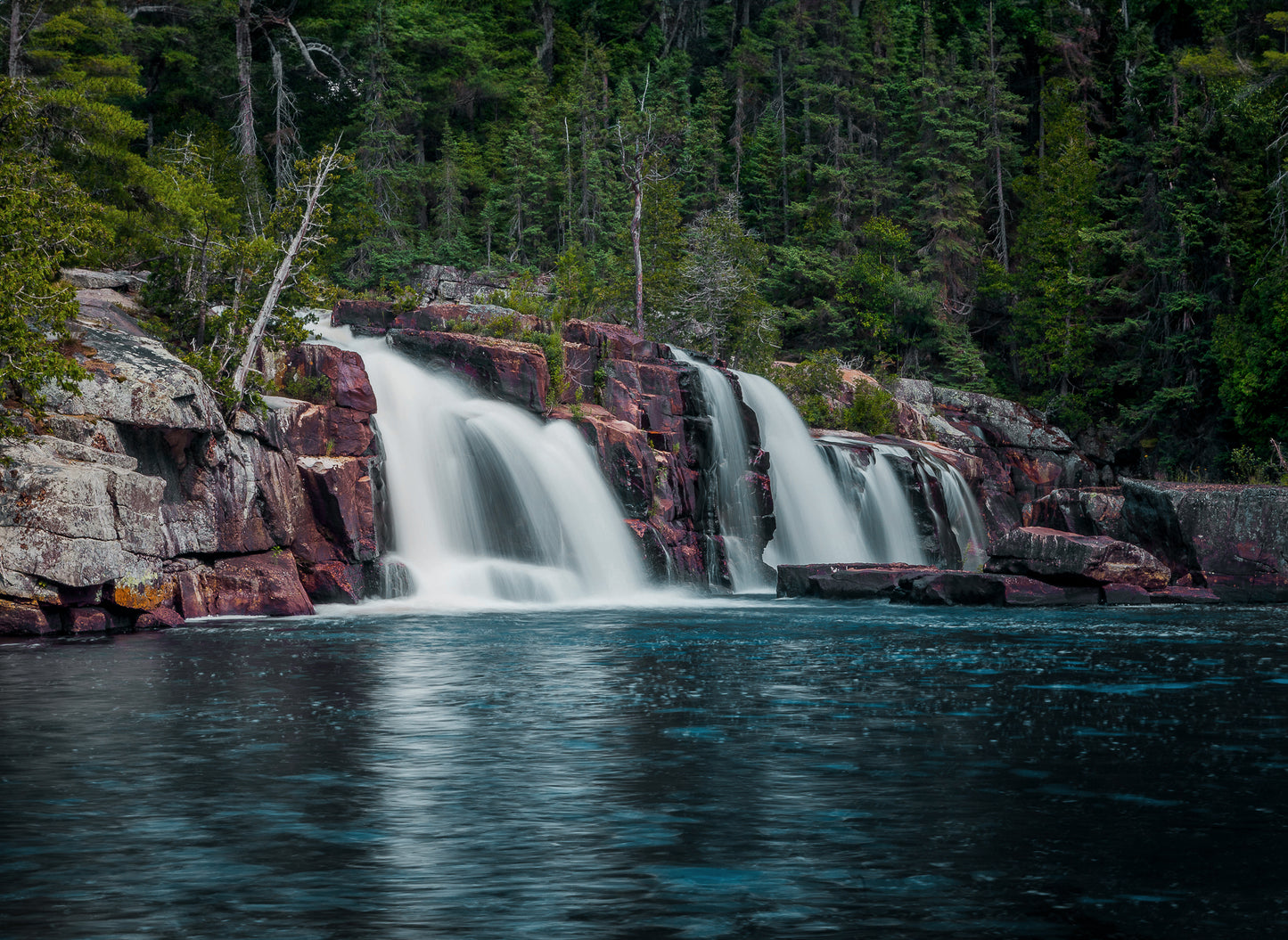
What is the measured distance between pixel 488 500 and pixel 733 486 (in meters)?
9.72

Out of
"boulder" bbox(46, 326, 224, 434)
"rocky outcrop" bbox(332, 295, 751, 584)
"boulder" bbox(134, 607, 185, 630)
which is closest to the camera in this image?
"boulder" bbox(134, 607, 185, 630)

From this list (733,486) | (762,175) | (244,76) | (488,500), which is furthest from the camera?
(762,175)

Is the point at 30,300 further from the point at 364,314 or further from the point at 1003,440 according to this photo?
the point at 1003,440

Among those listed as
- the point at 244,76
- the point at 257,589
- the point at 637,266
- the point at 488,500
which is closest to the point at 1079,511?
the point at 488,500

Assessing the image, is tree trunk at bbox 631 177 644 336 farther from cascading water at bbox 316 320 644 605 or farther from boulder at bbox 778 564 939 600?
boulder at bbox 778 564 939 600

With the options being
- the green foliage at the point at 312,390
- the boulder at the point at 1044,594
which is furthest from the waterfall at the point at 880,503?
the green foliage at the point at 312,390

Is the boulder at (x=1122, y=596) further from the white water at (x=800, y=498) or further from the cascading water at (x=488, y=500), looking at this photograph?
the white water at (x=800, y=498)

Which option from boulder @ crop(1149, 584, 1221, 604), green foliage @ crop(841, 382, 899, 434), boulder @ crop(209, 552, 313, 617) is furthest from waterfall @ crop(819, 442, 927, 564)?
boulder @ crop(209, 552, 313, 617)

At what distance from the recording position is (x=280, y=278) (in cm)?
2905

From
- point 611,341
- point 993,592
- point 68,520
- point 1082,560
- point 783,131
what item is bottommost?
point 993,592

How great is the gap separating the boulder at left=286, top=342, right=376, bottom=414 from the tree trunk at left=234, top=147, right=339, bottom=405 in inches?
40.4

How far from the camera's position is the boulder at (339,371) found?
95.8 feet

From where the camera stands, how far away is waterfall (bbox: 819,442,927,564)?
40.5 metres

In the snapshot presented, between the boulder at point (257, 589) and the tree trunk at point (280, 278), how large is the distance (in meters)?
3.46
